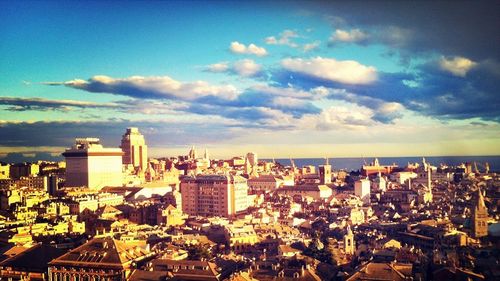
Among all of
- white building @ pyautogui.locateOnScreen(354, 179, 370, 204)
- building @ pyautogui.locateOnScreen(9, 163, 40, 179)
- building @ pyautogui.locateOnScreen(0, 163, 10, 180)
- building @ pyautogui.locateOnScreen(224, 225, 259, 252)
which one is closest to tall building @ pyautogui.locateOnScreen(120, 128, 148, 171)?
building @ pyautogui.locateOnScreen(9, 163, 40, 179)

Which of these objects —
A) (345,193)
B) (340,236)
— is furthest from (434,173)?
(340,236)

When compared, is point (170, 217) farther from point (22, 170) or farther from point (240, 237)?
point (22, 170)

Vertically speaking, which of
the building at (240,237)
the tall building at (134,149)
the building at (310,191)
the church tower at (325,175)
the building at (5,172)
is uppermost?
the tall building at (134,149)

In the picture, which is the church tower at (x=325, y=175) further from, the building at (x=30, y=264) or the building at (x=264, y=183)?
the building at (x=30, y=264)

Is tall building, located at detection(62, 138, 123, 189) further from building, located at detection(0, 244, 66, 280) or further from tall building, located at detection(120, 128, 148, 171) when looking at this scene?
building, located at detection(0, 244, 66, 280)

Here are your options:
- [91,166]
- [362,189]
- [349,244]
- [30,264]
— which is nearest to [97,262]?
[30,264]

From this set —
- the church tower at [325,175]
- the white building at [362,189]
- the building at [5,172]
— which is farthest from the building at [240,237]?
the church tower at [325,175]
